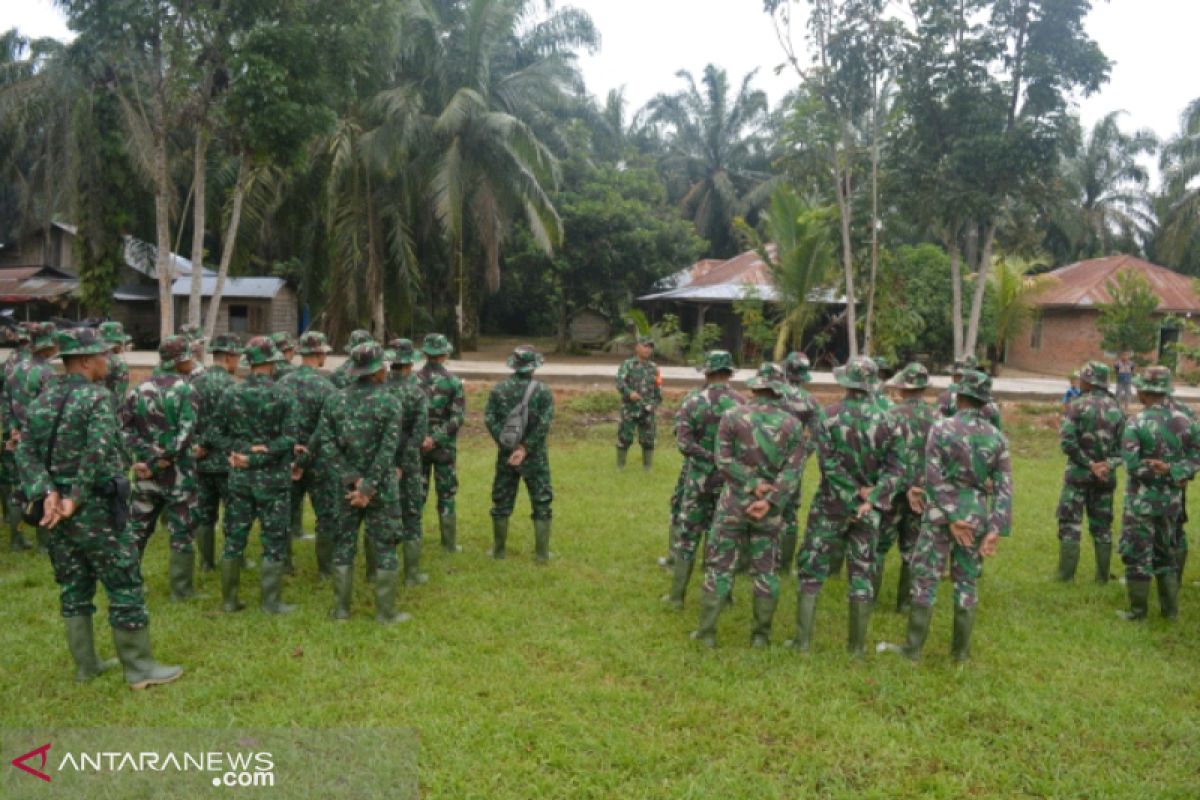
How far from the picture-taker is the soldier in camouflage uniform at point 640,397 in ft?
39.7

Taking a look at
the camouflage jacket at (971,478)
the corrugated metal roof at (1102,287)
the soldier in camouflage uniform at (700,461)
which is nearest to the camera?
the camouflage jacket at (971,478)

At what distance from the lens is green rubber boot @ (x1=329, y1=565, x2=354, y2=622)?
6203 mm

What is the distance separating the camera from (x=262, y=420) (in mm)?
6379

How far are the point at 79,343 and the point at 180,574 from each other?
2.42m

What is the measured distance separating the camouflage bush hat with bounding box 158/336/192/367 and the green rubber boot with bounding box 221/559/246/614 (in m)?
1.51

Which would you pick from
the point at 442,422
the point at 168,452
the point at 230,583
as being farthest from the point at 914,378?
the point at 168,452

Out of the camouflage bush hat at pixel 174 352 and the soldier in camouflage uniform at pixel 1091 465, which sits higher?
the camouflage bush hat at pixel 174 352

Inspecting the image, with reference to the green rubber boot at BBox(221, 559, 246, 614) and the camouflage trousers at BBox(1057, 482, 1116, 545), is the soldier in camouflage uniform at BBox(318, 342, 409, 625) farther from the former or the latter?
the camouflage trousers at BBox(1057, 482, 1116, 545)

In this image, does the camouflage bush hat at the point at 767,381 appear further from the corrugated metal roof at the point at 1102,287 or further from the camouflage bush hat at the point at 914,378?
the corrugated metal roof at the point at 1102,287

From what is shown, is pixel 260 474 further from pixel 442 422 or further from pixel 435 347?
pixel 435 347

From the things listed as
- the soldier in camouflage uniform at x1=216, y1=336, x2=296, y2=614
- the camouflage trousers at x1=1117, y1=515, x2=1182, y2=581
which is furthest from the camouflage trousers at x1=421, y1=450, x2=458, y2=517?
the camouflage trousers at x1=1117, y1=515, x2=1182, y2=581

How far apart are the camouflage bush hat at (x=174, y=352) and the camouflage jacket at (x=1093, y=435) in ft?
23.4

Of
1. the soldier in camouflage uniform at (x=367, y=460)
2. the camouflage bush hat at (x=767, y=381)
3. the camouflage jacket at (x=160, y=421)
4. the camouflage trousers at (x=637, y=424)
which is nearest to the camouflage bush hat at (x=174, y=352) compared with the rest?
the camouflage jacket at (x=160, y=421)

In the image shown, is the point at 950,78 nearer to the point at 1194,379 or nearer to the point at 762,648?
the point at 1194,379
